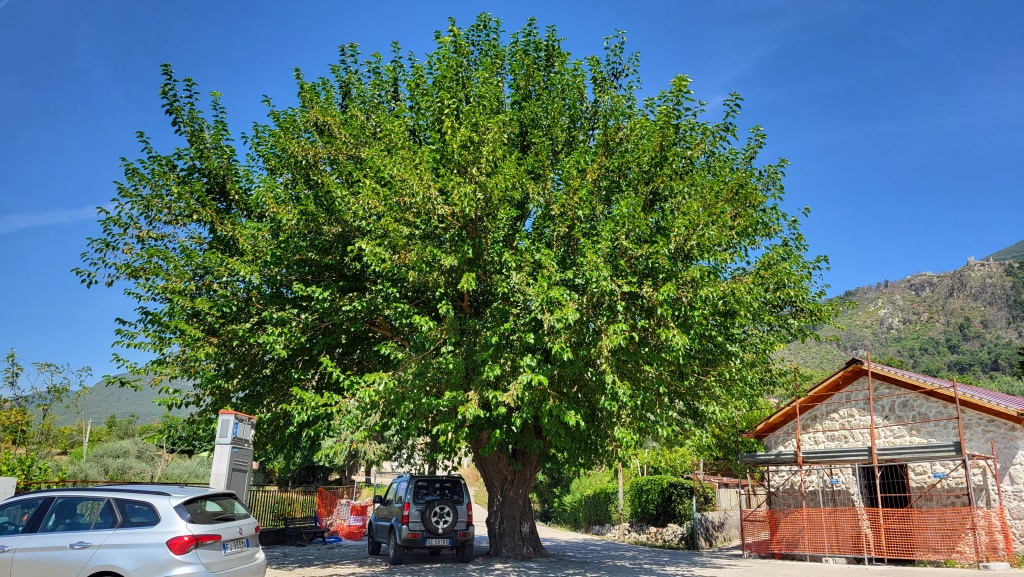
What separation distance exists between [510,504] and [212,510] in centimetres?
884

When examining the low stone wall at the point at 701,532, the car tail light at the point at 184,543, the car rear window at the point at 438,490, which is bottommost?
the low stone wall at the point at 701,532

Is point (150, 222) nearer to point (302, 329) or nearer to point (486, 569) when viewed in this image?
point (302, 329)

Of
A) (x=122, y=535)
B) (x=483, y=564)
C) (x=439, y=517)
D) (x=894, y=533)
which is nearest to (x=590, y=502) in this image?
(x=894, y=533)

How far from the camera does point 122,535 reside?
7.35 metres

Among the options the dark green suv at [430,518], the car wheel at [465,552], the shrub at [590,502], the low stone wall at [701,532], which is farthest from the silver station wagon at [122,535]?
the shrub at [590,502]

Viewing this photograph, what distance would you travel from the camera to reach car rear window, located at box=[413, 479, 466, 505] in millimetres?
15008

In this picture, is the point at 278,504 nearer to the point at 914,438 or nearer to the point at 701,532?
the point at 701,532

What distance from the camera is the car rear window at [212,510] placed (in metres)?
7.57

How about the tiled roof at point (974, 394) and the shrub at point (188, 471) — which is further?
the shrub at point (188, 471)

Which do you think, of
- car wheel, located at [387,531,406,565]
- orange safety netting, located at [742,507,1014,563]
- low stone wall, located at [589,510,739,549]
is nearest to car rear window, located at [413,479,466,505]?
car wheel, located at [387,531,406,565]

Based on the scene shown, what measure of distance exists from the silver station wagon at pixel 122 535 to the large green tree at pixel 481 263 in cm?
353

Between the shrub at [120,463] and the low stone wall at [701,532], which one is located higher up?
the shrub at [120,463]

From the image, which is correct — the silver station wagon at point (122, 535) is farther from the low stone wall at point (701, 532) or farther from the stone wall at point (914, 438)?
the low stone wall at point (701, 532)

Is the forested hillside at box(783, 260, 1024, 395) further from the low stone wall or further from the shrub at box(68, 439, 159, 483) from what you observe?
the shrub at box(68, 439, 159, 483)
